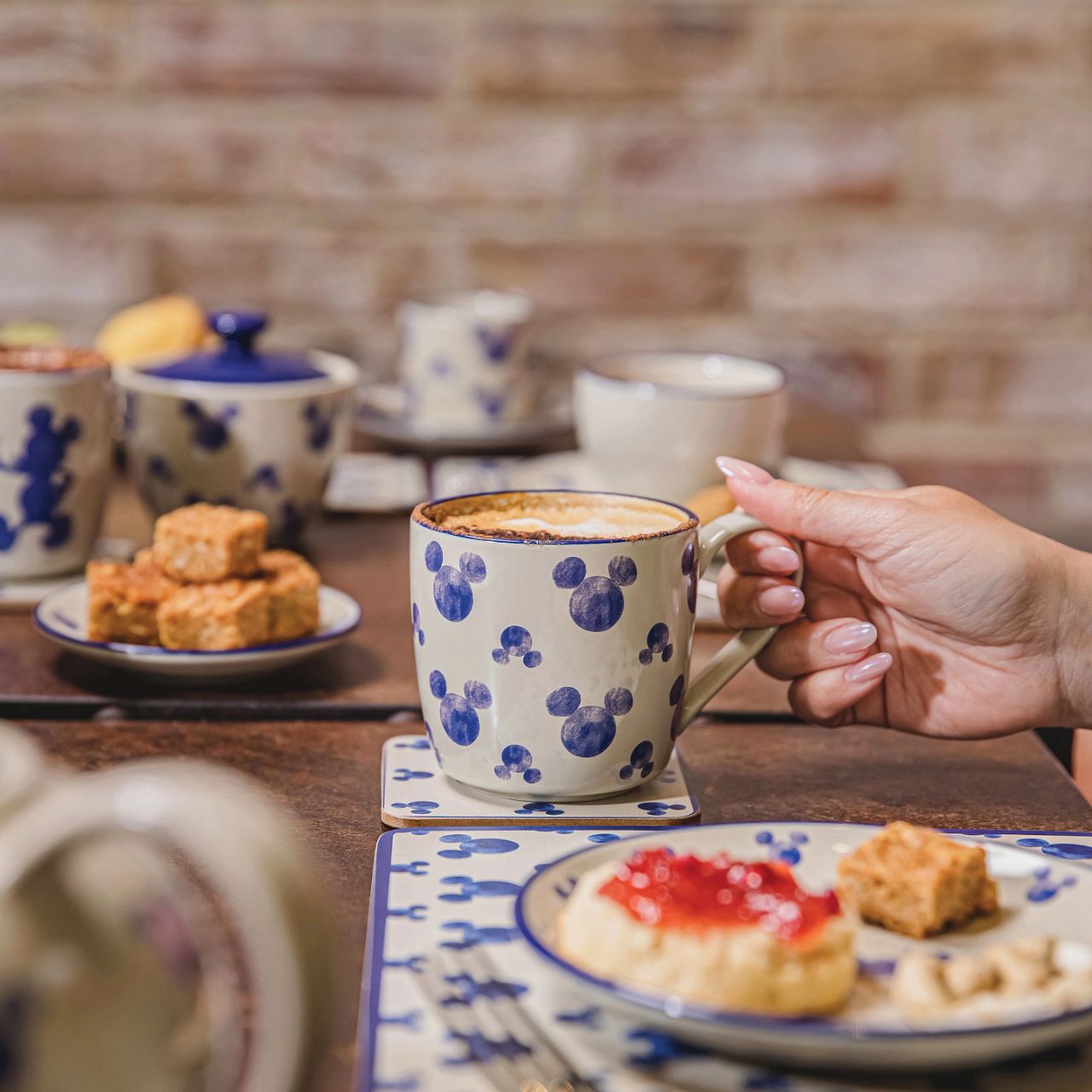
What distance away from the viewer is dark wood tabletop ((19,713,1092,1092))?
2.52 feet

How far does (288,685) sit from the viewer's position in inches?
37.8

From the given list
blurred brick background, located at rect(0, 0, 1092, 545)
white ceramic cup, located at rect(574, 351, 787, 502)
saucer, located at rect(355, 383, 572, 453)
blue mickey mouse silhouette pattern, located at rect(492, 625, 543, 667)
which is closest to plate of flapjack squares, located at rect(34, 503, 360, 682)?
blue mickey mouse silhouette pattern, located at rect(492, 625, 543, 667)

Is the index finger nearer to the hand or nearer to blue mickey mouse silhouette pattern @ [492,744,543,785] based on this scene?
the hand

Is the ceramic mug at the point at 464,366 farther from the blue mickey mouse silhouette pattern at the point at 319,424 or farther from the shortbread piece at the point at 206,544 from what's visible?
the shortbread piece at the point at 206,544

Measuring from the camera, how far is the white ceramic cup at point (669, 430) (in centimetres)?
129

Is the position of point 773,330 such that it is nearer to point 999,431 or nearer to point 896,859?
point 999,431

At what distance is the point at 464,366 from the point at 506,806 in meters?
1.03

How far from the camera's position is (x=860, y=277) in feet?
7.54

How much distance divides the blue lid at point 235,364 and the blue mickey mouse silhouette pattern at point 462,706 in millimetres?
568

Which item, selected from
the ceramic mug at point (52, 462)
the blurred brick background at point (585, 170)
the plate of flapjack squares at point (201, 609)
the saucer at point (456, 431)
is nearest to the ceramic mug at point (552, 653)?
the plate of flapjack squares at point (201, 609)

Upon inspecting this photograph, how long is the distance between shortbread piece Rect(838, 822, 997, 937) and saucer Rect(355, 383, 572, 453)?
110 cm

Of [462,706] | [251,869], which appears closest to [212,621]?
[462,706]

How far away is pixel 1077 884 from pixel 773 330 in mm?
1763

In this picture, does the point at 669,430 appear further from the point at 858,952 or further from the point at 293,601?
the point at 858,952
